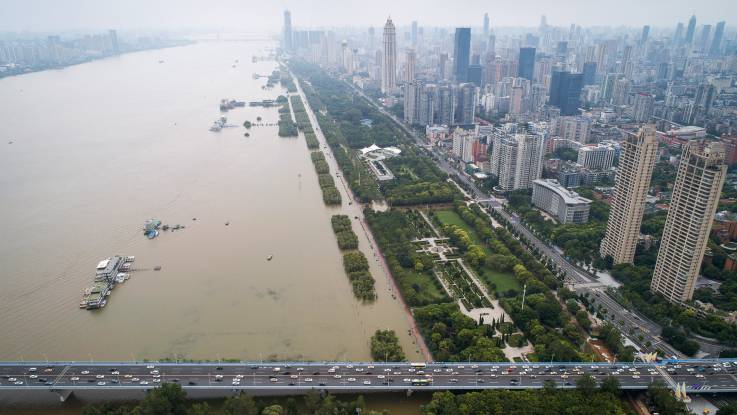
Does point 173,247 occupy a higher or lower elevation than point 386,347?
lower

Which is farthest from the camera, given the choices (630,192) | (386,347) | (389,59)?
(389,59)

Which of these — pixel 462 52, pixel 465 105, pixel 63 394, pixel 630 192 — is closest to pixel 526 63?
pixel 462 52

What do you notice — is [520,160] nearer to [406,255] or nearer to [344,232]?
[406,255]

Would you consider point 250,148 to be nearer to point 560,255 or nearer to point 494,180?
point 494,180

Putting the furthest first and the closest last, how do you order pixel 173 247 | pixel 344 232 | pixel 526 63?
1. pixel 526 63
2. pixel 344 232
3. pixel 173 247

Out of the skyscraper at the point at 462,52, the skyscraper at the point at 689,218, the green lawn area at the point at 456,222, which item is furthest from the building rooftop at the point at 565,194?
the skyscraper at the point at 462,52

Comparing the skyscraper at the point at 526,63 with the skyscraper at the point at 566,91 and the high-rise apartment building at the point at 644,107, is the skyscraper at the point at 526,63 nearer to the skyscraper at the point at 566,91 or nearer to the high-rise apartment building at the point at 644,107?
the skyscraper at the point at 566,91
